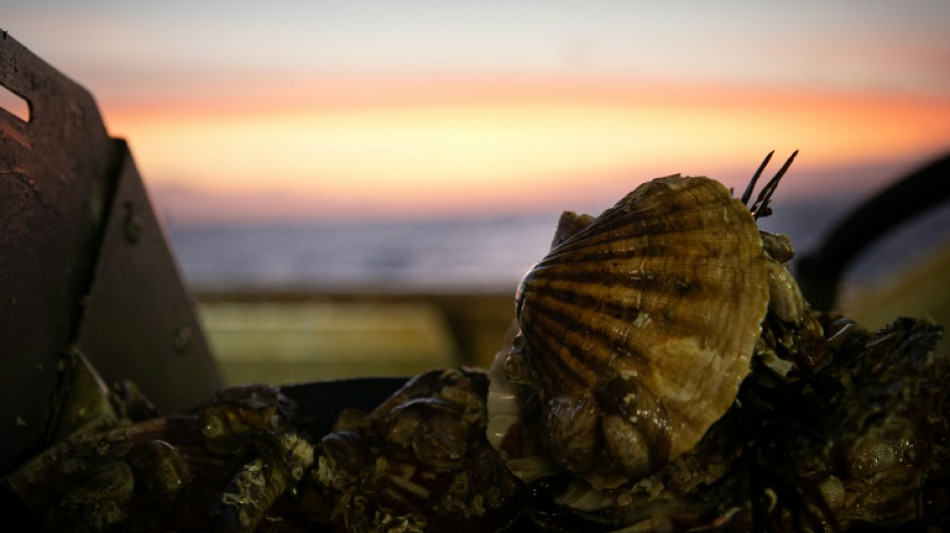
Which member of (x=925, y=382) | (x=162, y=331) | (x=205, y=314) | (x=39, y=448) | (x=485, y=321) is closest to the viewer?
→ (x=925, y=382)

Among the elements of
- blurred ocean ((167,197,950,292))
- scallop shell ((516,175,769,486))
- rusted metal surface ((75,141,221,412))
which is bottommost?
blurred ocean ((167,197,950,292))

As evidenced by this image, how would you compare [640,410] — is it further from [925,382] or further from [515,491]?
[925,382]

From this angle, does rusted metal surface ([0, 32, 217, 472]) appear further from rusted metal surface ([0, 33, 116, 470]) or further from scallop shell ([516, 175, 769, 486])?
scallop shell ([516, 175, 769, 486])

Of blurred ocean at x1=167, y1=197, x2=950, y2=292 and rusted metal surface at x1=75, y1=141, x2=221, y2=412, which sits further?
blurred ocean at x1=167, y1=197, x2=950, y2=292

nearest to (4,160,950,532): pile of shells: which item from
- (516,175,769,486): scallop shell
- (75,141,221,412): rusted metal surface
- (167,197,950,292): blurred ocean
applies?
(516,175,769,486): scallop shell

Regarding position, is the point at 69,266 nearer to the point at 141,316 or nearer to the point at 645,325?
the point at 141,316

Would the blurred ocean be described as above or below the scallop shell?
below

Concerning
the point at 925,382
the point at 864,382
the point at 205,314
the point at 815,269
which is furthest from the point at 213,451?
the point at 205,314

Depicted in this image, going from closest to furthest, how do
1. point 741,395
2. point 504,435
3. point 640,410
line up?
point 640,410 → point 741,395 → point 504,435

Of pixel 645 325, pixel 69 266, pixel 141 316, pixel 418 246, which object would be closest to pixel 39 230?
pixel 69 266
